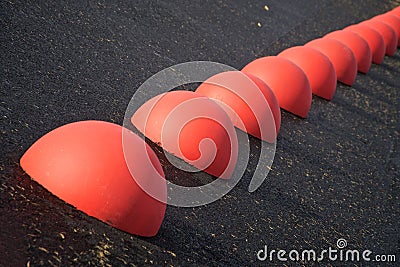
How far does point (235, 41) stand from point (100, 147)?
5.82 m

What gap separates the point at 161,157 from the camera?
215 inches

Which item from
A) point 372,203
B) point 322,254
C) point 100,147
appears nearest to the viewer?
point 100,147

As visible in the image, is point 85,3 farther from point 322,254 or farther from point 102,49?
point 322,254

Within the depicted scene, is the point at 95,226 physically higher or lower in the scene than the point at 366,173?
higher

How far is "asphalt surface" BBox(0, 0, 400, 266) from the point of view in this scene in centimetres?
416

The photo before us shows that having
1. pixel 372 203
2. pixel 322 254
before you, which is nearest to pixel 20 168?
pixel 322 254

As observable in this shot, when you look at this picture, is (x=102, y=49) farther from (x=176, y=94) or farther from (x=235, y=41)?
(x=235, y=41)

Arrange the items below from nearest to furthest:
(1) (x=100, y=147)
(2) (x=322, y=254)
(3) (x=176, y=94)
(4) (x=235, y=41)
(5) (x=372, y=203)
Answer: (1) (x=100, y=147) → (2) (x=322, y=254) → (3) (x=176, y=94) → (5) (x=372, y=203) → (4) (x=235, y=41)

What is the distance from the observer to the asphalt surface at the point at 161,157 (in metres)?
4.16

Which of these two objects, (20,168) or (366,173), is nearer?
(20,168)

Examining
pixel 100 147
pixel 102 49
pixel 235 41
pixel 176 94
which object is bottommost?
pixel 235 41

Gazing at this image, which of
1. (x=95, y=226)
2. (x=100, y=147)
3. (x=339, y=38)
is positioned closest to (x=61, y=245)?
(x=95, y=226)

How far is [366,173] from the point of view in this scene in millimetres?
7012

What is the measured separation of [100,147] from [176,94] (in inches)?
60.6
